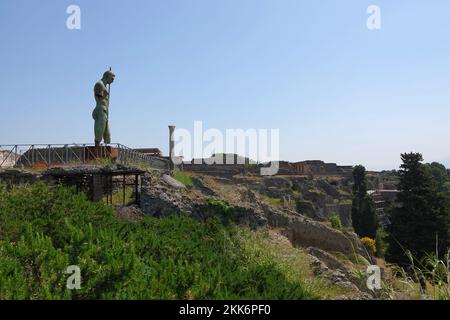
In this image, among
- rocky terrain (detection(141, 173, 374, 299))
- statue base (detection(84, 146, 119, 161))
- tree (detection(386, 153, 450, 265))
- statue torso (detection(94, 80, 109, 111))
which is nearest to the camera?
rocky terrain (detection(141, 173, 374, 299))

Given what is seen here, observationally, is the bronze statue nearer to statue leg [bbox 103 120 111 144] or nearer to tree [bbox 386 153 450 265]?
statue leg [bbox 103 120 111 144]

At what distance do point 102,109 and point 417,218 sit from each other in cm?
1896

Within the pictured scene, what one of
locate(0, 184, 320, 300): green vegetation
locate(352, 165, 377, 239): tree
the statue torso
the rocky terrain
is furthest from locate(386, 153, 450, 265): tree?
locate(0, 184, 320, 300): green vegetation

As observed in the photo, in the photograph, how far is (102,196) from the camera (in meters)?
14.2

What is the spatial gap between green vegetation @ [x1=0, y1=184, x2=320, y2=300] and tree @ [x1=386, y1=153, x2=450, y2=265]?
17.9 meters

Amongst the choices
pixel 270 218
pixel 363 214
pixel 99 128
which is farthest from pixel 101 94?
pixel 363 214

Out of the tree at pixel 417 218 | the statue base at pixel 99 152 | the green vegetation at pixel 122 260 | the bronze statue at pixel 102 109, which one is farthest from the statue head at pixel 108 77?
the tree at pixel 417 218

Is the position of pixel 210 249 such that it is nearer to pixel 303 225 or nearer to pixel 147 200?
pixel 147 200

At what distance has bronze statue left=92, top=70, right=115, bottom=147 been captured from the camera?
643 inches

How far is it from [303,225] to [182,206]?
5911 mm

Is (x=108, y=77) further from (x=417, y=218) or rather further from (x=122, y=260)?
(x=417, y=218)

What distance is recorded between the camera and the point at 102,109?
16625 millimetres

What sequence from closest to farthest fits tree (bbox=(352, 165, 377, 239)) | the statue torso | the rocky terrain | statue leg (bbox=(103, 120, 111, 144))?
the rocky terrain → the statue torso → statue leg (bbox=(103, 120, 111, 144)) → tree (bbox=(352, 165, 377, 239))
